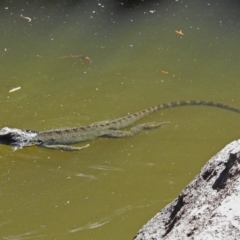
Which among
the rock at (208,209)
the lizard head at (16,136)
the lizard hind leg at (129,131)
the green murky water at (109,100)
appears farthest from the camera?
the lizard hind leg at (129,131)

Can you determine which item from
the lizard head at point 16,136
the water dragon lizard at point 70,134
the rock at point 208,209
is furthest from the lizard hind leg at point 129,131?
the rock at point 208,209

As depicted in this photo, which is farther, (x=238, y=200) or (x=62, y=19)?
(x=62, y=19)

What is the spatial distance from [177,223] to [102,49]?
5.63 meters

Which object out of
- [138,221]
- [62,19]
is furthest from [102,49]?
[138,221]

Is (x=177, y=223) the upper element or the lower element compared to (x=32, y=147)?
upper

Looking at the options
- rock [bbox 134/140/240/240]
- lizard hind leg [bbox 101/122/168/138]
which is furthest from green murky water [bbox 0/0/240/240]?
rock [bbox 134/140/240/240]

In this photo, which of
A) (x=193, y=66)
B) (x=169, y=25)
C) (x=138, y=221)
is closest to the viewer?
(x=138, y=221)

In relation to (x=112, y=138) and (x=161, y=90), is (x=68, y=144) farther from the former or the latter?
(x=161, y=90)

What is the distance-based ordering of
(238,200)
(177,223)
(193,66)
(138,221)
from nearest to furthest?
1. (238,200)
2. (177,223)
3. (138,221)
4. (193,66)

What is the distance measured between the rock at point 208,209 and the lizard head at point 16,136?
353 centimetres

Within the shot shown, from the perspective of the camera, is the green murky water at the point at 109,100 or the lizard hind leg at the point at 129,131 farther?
the lizard hind leg at the point at 129,131

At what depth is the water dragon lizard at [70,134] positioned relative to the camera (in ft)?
20.5

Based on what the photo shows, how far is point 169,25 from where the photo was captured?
863 cm

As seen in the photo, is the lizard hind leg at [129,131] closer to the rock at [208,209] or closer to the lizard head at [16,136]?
the lizard head at [16,136]
